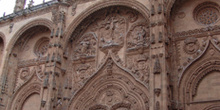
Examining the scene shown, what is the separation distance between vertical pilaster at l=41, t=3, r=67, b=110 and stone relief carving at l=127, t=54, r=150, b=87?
4.42m

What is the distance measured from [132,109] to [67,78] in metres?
4.78

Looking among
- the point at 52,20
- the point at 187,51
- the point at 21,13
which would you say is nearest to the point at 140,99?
the point at 187,51

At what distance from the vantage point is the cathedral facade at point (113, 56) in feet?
45.3

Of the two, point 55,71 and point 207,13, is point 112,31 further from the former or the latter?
point 207,13

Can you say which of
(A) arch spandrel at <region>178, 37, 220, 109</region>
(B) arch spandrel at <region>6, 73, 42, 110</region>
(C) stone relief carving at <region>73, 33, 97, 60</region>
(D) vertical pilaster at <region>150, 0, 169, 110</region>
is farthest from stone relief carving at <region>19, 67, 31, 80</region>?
(A) arch spandrel at <region>178, 37, 220, 109</region>

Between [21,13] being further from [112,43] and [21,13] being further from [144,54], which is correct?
[144,54]

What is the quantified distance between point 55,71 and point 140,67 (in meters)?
5.17

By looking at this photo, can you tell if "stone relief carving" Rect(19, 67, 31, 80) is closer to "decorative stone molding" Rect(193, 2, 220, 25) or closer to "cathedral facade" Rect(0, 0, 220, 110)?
"cathedral facade" Rect(0, 0, 220, 110)

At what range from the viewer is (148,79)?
1489 centimetres

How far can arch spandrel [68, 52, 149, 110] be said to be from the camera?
1504 centimetres

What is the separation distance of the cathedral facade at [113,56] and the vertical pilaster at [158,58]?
46 millimetres

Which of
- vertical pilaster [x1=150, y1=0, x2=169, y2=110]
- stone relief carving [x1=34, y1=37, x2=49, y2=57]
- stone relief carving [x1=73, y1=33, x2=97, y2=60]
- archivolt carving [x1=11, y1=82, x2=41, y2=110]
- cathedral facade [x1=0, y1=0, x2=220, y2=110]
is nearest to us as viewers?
vertical pilaster [x1=150, y1=0, x2=169, y2=110]

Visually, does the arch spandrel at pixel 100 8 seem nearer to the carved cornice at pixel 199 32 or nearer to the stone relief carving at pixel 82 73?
the stone relief carving at pixel 82 73

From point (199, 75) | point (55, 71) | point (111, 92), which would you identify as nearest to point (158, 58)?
point (199, 75)
